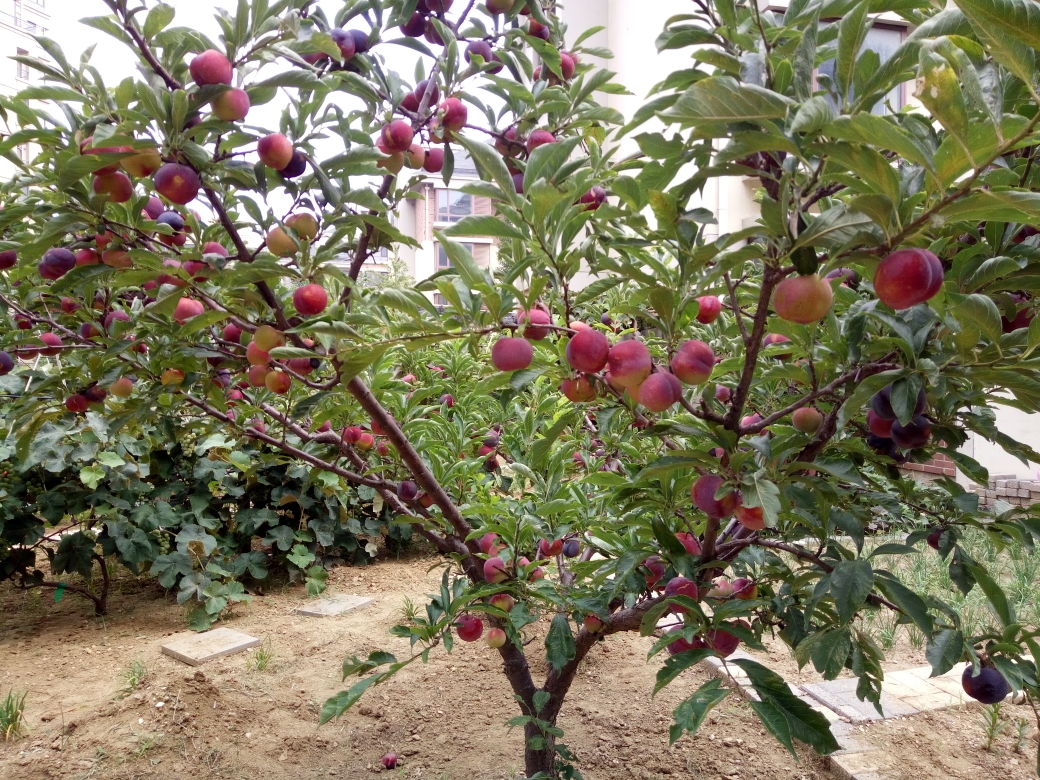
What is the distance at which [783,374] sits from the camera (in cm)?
116

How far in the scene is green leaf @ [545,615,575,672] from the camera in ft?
4.48

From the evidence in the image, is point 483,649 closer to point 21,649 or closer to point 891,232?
point 21,649

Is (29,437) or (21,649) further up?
(29,437)

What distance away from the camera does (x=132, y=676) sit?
7.89ft

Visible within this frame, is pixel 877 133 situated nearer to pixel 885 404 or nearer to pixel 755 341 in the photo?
pixel 755 341

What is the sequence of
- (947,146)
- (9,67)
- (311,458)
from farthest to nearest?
(9,67) → (311,458) → (947,146)

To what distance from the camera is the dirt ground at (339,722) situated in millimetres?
1950

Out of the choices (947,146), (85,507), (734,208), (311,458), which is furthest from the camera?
(734,208)

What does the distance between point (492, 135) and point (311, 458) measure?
3.00ft

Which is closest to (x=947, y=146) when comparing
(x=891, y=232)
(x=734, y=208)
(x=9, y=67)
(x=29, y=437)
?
(x=891, y=232)

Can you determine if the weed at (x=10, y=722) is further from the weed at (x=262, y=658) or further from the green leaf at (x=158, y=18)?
the green leaf at (x=158, y=18)

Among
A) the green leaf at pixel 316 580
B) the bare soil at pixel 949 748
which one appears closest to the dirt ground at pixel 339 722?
the bare soil at pixel 949 748

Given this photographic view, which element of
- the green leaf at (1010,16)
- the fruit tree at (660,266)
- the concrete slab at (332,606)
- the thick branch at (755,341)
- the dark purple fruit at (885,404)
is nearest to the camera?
the green leaf at (1010,16)

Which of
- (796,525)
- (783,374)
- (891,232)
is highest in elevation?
(891,232)
